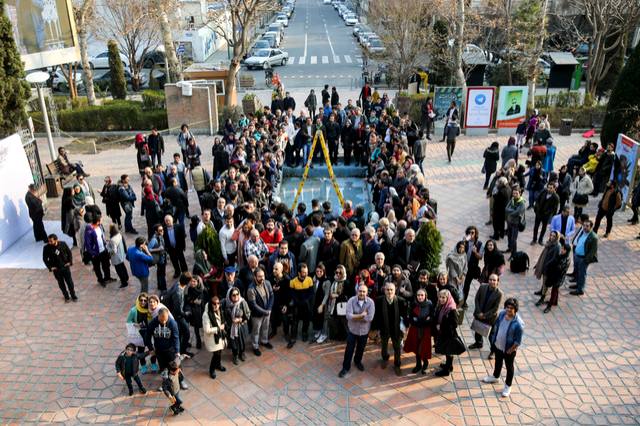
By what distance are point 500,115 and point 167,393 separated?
16442mm

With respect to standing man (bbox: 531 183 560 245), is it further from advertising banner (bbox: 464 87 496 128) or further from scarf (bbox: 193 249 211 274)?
advertising banner (bbox: 464 87 496 128)

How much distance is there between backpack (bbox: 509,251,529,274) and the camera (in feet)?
33.8

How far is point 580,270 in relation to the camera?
32.0 ft

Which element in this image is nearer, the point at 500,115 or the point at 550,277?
the point at 550,277

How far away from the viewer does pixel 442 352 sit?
762 centimetres

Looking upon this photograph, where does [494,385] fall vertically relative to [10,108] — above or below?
below

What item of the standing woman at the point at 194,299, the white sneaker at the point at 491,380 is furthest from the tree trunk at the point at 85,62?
the white sneaker at the point at 491,380

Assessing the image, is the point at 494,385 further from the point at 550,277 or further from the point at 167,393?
the point at 167,393

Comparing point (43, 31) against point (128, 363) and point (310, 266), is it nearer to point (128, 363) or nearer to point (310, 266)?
point (310, 266)

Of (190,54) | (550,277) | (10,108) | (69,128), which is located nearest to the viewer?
(550,277)

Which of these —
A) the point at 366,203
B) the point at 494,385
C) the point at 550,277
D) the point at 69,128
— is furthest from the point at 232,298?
the point at 69,128

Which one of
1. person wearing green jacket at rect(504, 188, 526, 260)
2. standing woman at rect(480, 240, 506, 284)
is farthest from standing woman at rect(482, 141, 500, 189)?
standing woman at rect(480, 240, 506, 284)

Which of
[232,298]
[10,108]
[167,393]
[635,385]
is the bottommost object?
[635,385]

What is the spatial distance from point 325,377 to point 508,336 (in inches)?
103
